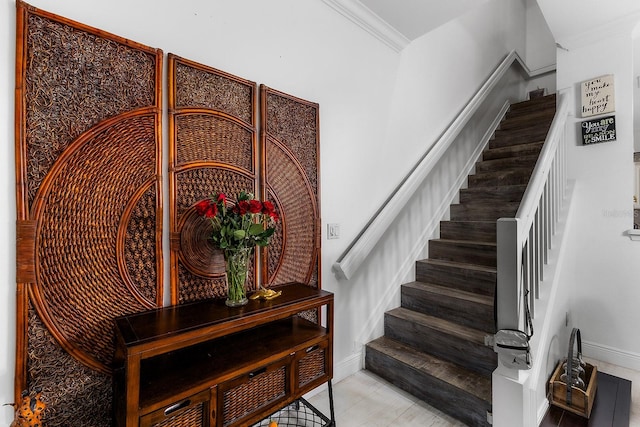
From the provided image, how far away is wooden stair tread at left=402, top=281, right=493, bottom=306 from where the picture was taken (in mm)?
2105

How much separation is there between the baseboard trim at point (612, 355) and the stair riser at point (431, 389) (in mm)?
1628

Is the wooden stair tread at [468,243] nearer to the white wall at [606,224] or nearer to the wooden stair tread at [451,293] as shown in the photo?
the wooden stair tread at [451,293]

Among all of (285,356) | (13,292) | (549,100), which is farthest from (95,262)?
(549,100)

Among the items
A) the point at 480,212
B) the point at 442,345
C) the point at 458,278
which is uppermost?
the point at 480,212

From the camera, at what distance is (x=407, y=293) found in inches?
98.9

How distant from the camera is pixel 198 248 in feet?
4.65

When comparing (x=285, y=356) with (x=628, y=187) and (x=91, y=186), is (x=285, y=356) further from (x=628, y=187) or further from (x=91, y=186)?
(x=628, y=187)

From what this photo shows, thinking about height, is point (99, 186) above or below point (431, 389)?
above

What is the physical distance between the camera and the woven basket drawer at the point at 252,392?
3.81 ft

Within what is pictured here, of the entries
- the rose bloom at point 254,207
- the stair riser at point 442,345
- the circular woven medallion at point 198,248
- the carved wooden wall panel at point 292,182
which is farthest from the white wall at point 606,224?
the circular woven medallion at point 198,248

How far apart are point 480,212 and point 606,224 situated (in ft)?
2.94

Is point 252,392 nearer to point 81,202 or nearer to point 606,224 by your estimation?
point 81,202

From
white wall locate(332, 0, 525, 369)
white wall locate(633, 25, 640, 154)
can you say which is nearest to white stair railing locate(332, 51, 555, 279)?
white wall locate(332, 0, 525, 369)

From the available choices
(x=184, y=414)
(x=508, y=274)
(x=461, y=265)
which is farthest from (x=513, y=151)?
(x=184, y=414)
